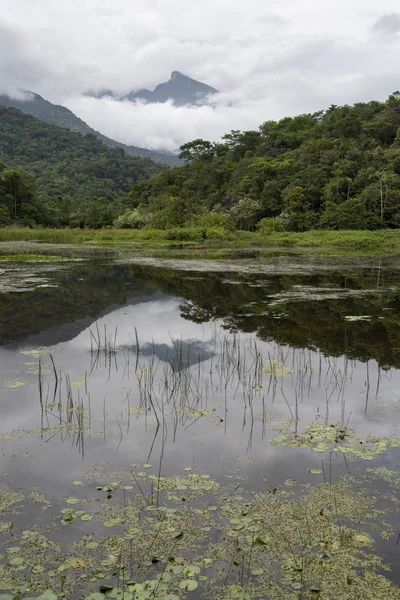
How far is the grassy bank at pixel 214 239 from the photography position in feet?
133

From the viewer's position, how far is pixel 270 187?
2304 inches

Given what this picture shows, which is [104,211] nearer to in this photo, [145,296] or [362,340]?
[145,296]

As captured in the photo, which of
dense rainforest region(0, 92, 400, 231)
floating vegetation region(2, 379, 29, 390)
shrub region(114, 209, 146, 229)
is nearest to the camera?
floating vegetation region(2, 379, 29, 390)

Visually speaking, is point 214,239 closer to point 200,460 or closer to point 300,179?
point 300,179

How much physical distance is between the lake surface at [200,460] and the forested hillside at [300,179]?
40.3m

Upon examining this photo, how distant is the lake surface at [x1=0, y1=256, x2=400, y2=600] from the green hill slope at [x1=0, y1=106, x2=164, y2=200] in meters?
90.0

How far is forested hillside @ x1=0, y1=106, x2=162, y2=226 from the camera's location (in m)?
62.2

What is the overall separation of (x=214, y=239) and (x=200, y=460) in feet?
136

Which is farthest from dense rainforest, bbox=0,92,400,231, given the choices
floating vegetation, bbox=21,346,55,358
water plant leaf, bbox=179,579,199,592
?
water plant leaf, bbox=179,579,199,592


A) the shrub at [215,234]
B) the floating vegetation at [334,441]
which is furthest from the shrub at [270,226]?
the floating vegetation at [334,441]

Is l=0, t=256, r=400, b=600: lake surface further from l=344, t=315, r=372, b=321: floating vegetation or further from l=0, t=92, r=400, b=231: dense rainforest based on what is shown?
l=0, t=92, r=400, b=231: dense rainforest

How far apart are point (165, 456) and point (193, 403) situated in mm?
1565

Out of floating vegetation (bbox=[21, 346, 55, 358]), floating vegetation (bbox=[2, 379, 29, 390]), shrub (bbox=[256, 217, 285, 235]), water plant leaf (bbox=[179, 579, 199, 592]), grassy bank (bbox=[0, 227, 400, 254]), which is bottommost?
floating vegetation (bbox=[21, 346, 55, 358])

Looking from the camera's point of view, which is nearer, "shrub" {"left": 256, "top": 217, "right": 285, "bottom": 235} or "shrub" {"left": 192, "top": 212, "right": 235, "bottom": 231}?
"shrub" {"left": 192, "top": 212, "right": 235, "bottom": 231}
